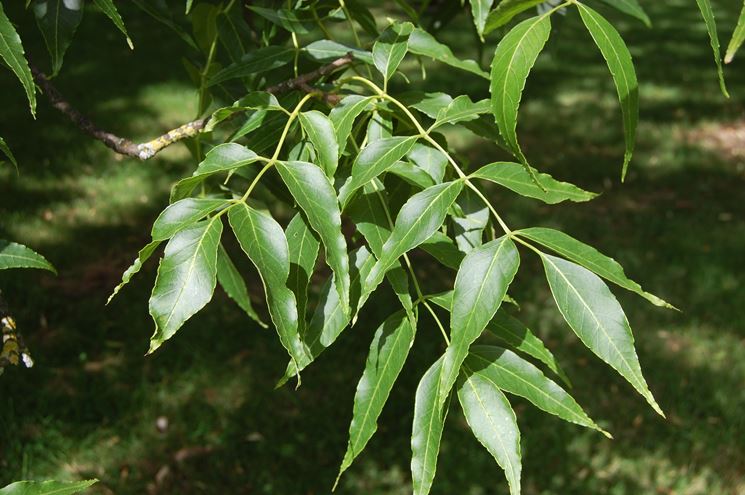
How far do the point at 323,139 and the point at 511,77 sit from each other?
0.86 feet

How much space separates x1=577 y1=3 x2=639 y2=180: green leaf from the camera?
108cm

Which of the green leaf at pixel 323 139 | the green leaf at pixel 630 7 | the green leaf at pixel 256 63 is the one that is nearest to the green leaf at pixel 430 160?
the green leaf at pixel 323 139

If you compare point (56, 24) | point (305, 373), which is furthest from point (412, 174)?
point (305, 373)

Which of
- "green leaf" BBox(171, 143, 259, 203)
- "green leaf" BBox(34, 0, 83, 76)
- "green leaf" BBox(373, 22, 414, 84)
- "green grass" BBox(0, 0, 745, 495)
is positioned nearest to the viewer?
"green leaf" BBox(171, 143, 259, 203)

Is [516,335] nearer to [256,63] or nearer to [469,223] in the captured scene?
[469,223]

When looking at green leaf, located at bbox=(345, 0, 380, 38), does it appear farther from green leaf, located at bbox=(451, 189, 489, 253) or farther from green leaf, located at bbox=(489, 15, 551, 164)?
green leaf, located at bbox=(489, 15, 551, 164)

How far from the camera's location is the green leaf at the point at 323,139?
110cm

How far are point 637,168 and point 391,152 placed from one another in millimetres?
5181

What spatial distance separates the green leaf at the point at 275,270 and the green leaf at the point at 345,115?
19 cm

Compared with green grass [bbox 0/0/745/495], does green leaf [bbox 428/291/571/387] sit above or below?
above

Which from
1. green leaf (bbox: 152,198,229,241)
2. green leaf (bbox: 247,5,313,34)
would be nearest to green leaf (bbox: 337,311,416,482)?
green leaf (bbox: 152,198,229,241)

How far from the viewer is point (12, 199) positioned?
469cm

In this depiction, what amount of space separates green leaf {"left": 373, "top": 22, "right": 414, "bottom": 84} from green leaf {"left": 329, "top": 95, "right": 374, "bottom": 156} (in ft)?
0.33

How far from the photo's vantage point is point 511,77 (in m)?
1.03
